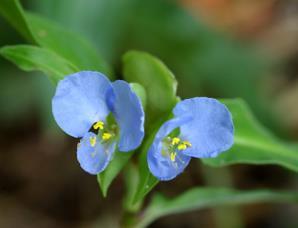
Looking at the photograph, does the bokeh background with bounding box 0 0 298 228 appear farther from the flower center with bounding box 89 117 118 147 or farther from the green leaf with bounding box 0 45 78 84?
the flower center with bounding box 89 117 118 147

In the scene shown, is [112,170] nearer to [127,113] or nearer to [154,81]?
[127,113]

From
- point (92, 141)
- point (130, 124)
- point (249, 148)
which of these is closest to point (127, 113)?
point (130, 124)

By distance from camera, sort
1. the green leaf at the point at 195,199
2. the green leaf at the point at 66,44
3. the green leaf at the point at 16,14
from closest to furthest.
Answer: the green leaf at the point at 16,14 < the green leaf at the point at 66,44 < the green leaf at the point at 195,199

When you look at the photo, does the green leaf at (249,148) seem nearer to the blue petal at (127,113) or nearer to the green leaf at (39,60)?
the blue petal at (127,113)

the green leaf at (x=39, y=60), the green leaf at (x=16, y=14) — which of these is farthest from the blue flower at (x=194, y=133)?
the green leaf at (x=16, y=14)

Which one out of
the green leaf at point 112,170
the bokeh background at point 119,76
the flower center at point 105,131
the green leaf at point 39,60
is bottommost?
the bokeh background at point 119,76

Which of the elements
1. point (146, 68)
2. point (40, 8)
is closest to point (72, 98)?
point (146, 68)

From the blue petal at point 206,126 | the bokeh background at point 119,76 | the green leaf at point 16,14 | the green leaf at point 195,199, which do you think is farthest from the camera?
the bokeh background at point 119,76

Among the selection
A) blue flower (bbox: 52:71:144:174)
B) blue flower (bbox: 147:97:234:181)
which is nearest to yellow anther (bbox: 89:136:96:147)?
blue flower (bbox: 52:71:144:174)
